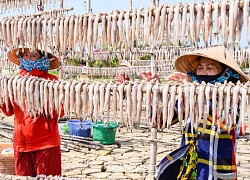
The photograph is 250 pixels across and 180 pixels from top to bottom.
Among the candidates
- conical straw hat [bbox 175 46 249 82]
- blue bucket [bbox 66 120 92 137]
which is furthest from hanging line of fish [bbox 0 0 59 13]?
conical straw hat [bbox 175 46 249 82]

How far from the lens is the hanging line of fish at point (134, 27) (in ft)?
5.83

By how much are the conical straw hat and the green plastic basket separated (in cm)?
447

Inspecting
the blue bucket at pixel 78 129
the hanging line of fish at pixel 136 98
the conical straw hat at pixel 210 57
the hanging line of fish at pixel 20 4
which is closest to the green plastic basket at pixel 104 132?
the blue bucket at pixel 78 129

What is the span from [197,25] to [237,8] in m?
0.21

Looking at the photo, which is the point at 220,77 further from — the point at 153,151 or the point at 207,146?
the point at 153,151

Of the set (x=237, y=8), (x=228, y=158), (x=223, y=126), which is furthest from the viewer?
(x=228, y=158)

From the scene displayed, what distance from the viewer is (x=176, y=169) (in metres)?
2.74

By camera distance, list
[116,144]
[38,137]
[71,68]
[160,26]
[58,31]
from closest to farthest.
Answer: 1. [160,26]
2. [58,31]
3. [38,137]
4. [116,144]
5. [71,68]

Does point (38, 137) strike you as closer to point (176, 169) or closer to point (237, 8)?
point (176, 169)

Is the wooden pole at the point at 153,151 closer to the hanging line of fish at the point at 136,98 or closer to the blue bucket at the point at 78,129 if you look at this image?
the hanging line of fish at the point at 136,98

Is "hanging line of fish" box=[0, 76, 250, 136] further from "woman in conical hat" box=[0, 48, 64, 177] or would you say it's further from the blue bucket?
the blue bucket

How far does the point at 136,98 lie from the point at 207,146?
36.4 inches

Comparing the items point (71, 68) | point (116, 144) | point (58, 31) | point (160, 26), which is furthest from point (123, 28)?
point (71, 68)

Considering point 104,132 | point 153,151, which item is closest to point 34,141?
point 153,151
